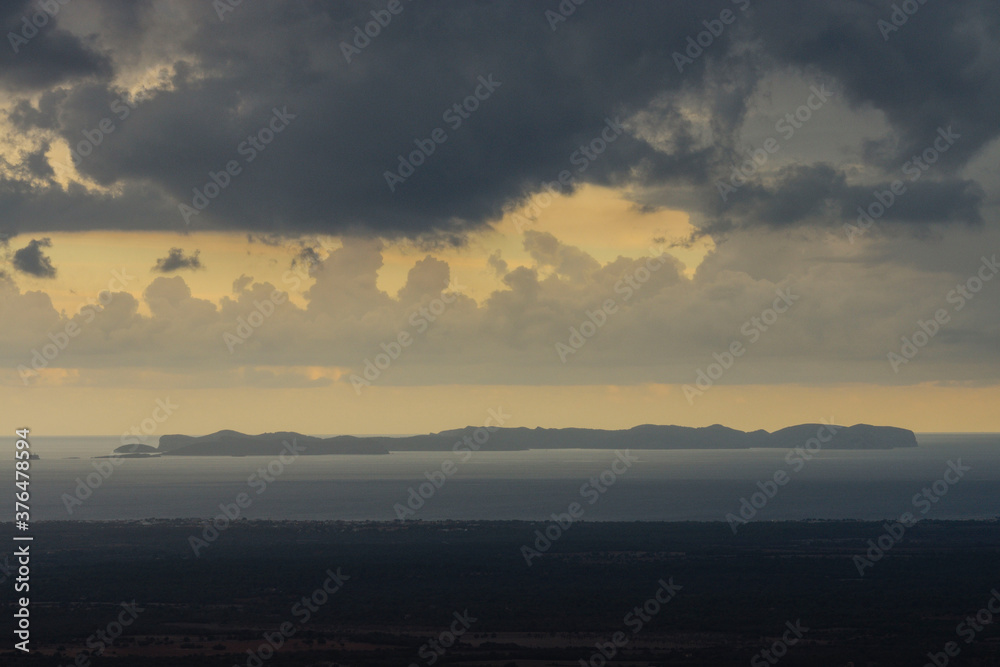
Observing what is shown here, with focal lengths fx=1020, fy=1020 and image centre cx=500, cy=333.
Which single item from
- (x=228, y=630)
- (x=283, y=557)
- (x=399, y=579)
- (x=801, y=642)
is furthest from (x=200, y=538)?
(x=801, y=642)

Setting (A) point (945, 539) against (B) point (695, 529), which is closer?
(A) point (945, 539)

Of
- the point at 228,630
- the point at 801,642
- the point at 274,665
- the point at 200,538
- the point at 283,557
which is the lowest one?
the point at 801,642

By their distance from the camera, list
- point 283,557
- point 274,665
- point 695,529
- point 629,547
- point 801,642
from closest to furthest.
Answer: point 274,665 → point 801,642 → point 283,557 → point 629,547 → point 695,529

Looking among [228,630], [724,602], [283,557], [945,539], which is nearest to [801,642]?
[724,602]

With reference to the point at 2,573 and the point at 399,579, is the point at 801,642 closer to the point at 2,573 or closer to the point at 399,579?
the point at 399,579

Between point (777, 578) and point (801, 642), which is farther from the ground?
point (777, 578)

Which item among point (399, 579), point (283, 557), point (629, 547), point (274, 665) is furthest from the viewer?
point (629, 547)

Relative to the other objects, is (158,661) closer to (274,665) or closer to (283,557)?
(274,665)
